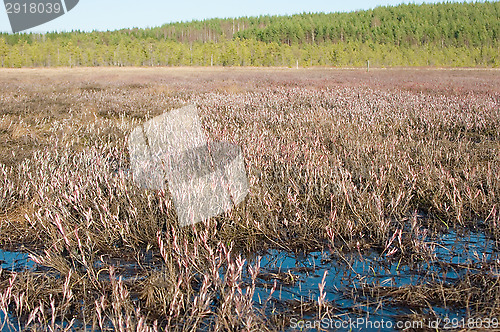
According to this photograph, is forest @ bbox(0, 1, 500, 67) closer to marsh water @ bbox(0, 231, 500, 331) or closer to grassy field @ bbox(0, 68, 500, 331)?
grassy field @ bbox(0, 68, 500, 331)

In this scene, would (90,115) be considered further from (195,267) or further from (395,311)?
(395,311)

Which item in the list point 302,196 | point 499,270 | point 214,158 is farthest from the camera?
point 214,158

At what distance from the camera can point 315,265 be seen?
9.04 feet

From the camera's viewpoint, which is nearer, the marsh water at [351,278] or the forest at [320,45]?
the marsh water at [351,278]

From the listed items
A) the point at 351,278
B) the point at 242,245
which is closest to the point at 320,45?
the point at 242,245

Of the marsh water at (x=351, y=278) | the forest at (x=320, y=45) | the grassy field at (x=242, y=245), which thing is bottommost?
the marsh water at (x=351, y=278)

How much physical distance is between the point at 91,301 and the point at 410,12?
135867 mm

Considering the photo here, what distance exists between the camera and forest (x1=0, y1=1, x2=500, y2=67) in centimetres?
6775

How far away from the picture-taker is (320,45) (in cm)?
8256

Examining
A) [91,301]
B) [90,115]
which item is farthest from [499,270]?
[90,115]

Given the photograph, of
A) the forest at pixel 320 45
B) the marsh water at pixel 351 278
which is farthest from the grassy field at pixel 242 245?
the forest at pixel 320 45

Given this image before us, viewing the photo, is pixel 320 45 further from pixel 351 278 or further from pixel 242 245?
pixel 351 278

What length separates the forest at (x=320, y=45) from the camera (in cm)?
6775

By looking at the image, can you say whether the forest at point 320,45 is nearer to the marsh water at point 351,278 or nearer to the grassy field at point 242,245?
the grassy field at point 242,245
